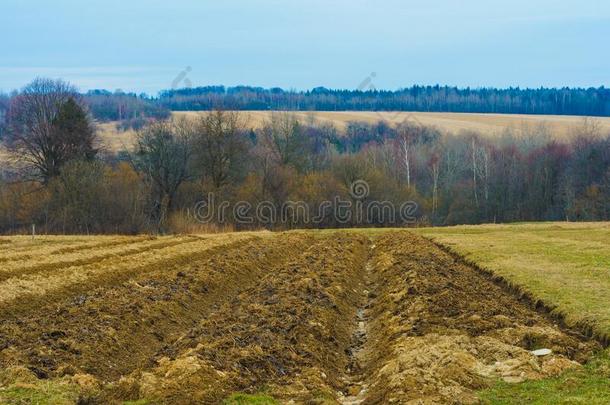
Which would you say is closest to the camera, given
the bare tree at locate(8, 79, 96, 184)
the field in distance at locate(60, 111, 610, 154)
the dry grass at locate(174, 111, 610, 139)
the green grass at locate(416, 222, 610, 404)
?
the green grass at locate(416, 222, 610, 404)

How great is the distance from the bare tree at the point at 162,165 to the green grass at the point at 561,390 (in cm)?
6827

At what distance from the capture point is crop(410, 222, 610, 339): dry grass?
1678 centimetres

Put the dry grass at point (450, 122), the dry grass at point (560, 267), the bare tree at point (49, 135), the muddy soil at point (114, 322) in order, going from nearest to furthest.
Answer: the muddy soil at point (114, 322), the dry grass at point (560, 267), the bare tree at point (49, 135), the dry grass at point (450, 122)

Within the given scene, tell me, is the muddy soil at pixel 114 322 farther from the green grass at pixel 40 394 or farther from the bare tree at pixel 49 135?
the bare tree at pixel 49 135

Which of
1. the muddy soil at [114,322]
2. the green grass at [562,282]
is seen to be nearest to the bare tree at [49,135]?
the green grass at [562,282]

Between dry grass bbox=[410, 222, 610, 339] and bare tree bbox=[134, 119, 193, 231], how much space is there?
4229 cm

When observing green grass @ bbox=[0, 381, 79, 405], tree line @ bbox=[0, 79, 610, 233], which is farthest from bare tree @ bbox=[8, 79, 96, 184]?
green grass @ bbox=[0, 381, 79, 405]

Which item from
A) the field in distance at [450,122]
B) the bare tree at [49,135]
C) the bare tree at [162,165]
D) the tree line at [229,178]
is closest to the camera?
the tree line at [229,178]

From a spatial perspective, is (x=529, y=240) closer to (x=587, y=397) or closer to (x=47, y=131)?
(x=587, y=397)

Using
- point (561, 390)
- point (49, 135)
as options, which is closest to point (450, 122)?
point (49, 135)

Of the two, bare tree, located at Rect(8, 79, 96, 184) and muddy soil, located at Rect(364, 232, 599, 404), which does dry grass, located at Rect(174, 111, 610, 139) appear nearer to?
bare tree, located at Rect(8, 79, 96, 184)

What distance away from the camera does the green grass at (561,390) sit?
1004 cm

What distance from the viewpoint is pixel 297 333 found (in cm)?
1501

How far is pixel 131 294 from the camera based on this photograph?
20.1m
